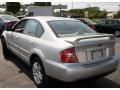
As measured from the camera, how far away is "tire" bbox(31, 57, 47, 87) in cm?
504

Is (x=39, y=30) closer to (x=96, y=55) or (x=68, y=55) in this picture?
(x=68, y=55)

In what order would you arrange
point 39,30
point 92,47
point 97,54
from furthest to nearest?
point 39,30
point 97,54
point 92,47

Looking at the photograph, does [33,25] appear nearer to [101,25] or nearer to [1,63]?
[1,63]

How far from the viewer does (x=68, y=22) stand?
5.81 meters

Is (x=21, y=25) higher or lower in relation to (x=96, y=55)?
higher

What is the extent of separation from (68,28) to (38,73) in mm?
1209

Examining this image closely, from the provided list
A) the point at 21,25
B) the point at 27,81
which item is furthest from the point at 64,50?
the point at 21,25

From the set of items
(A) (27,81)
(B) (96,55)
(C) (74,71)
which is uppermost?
(B) (96,55)

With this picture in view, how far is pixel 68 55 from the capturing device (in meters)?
4.52

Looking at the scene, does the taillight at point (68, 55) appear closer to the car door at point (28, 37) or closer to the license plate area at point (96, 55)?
the license plate area at point (96, 55)

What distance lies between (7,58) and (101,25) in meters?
11.9

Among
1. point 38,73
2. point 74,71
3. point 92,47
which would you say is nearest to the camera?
point 74,71

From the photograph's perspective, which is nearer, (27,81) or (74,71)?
(74,71)

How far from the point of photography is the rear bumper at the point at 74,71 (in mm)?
4461
